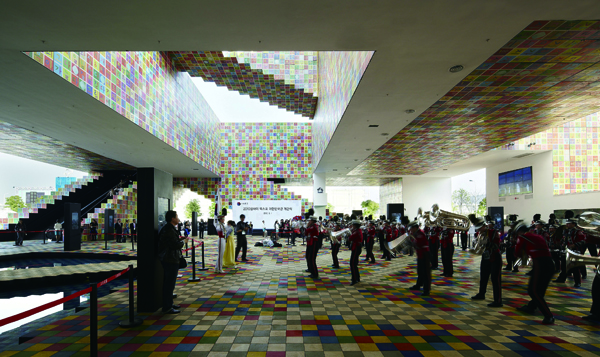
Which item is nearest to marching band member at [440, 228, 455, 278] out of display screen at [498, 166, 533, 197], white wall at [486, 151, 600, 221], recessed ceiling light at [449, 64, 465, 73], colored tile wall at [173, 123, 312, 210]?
recessed ceiling light at [449, 64, 465, 73]

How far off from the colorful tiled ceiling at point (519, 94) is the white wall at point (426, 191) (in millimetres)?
12640

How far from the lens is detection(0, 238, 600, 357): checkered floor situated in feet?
13.5

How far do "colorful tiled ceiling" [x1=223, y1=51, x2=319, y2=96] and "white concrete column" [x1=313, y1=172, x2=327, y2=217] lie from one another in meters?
7.79

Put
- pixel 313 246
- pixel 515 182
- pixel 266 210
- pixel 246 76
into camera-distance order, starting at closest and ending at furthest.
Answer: pixel 313 246 < pixel 246 76 < pixel 515 182 < pixel 266 210

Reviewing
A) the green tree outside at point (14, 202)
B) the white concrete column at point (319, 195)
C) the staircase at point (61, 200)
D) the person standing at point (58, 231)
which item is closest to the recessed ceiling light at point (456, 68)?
the white concrete column at point (319, 195)

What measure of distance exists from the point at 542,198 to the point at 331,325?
18.5 m

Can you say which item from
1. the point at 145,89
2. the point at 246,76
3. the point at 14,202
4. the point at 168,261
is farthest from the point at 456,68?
the point at 14,202

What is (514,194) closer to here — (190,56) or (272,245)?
(272,245)

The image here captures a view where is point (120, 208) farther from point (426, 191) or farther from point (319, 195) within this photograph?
point (426, 191)

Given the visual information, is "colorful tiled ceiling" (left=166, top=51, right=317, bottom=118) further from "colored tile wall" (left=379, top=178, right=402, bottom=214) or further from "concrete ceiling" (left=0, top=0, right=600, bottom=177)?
"colored tile wall" (left=379, top=178, right=402, bottom=214)

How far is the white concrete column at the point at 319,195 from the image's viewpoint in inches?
898

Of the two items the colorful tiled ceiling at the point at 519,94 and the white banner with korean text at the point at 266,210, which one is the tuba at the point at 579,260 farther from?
the white banner with korean text at the point at 266,210

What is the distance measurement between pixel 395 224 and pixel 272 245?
6.75 meters

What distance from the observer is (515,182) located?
20812mm
